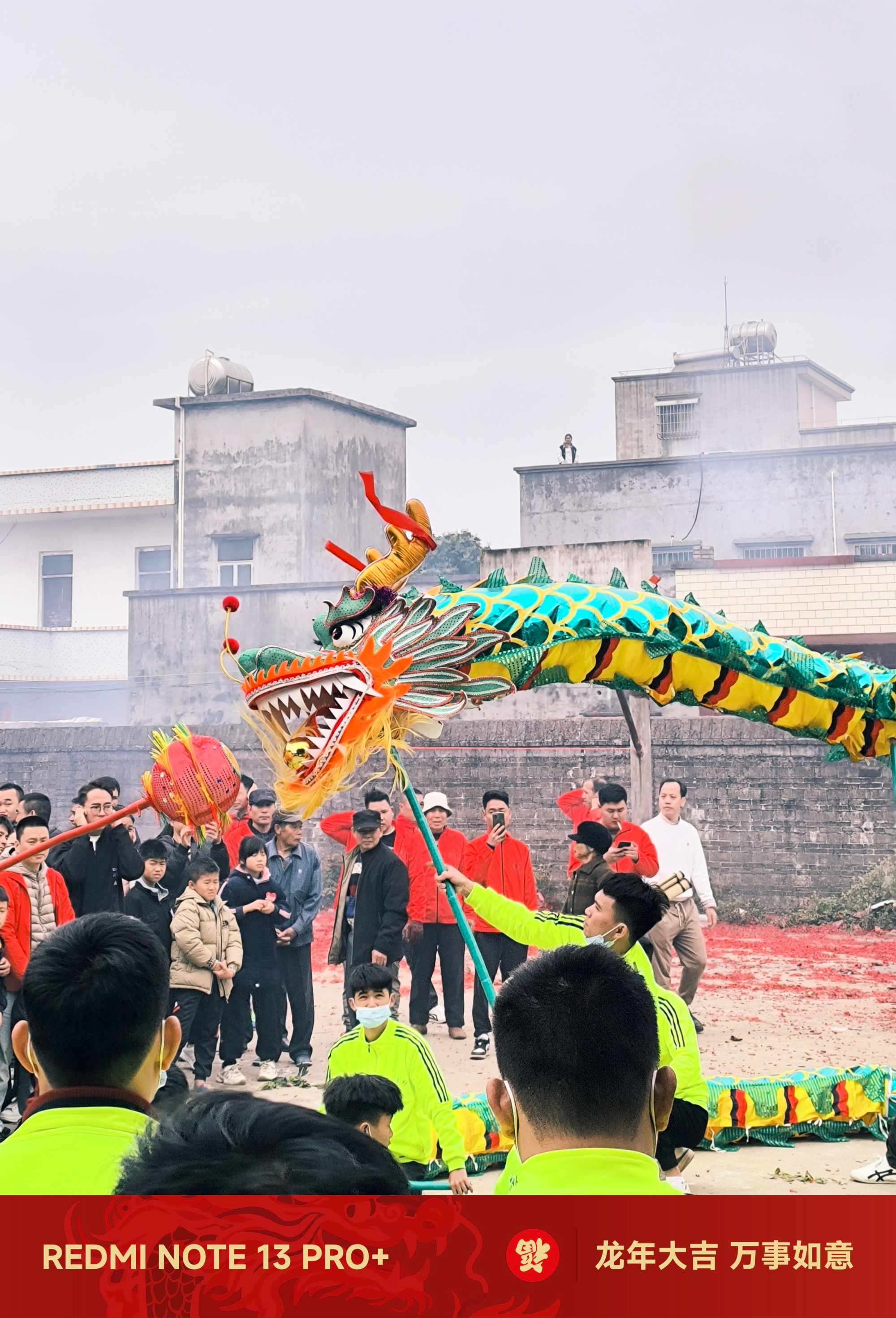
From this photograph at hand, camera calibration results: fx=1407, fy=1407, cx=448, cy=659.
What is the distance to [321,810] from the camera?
1454 centimetres

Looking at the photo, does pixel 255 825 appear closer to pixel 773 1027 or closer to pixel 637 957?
pixel 773 1027

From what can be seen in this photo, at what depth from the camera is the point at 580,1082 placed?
197 centimetres

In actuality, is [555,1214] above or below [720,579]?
below

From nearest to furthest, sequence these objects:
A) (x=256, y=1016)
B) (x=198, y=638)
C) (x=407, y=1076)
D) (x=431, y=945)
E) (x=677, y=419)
Result: (x=407, y=1076) < (x=256, y=1016) < (x=431, y=945) < (x=198, y=638) < (x=677, y=419)

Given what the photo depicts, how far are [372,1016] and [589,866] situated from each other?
2.46m

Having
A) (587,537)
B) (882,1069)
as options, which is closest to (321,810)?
(882,1069)

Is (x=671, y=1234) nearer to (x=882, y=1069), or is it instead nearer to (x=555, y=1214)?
(x=555, y=1214)

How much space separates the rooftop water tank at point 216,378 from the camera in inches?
915

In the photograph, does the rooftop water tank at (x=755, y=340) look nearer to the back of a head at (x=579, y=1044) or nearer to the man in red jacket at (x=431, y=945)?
the man in red jacket at (x=431, y=945)

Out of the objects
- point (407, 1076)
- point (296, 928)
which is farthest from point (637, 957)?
point (296, 928)

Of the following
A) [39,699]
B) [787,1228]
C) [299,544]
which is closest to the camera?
[787,1228]

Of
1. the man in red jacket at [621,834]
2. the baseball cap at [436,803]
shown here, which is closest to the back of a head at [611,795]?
the man in red jacket at [621,834]

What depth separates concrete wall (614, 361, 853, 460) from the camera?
80.8 feet

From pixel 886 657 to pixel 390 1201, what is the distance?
16.1 m
